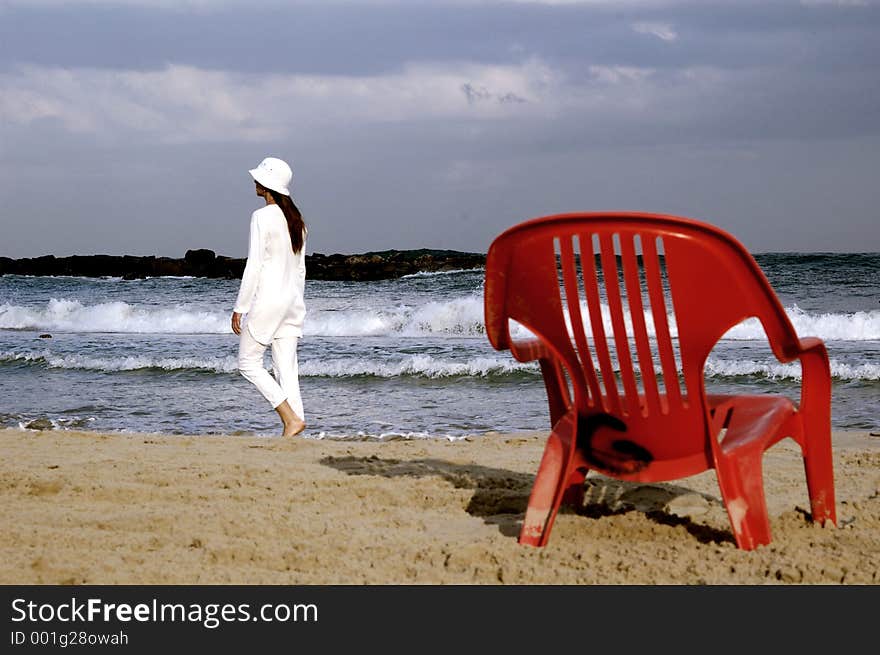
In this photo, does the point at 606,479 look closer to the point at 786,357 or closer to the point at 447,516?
the point at 447,516

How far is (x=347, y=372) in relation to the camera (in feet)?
36.3

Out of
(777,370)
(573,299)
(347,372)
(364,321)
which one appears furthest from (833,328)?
(573,299)

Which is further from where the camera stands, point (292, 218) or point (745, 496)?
point (292, 218)

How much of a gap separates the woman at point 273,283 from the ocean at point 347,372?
1.22 m

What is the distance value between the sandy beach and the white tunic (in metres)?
1.01

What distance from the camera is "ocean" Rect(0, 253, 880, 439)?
7.99m

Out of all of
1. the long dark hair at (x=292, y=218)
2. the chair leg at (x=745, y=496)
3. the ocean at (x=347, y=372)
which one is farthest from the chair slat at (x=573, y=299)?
the ocean at (x=347, y=372)

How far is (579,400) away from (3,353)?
480 inches

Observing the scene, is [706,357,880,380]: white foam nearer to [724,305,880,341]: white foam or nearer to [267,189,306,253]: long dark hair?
[724,305,880,341]: white foam

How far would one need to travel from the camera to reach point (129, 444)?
6.02 m

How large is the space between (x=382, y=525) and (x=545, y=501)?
74 centimetres

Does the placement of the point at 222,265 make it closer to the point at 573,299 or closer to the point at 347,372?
the point at 347,372

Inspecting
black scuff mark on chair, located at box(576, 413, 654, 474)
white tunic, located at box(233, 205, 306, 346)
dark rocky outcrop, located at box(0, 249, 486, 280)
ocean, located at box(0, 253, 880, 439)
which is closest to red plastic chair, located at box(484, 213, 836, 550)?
black scuff mark on chair, located at box(576, 413, 654, 474)
